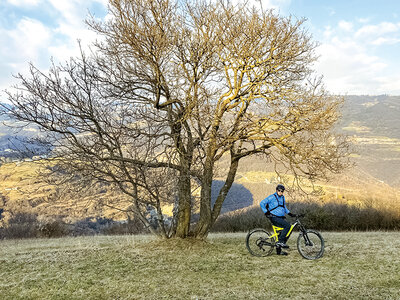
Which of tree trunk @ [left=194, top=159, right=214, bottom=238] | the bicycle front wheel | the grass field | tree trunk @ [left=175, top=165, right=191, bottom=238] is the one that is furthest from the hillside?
tree trunk @ [left=175, top=165, right=191, bottom=238]

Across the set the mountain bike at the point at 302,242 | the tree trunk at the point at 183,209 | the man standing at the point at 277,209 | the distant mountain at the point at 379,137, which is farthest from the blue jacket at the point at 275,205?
the distant mountain at the point at 379,137

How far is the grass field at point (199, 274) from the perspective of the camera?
7.08m

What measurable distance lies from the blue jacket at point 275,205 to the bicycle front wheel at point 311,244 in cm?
83

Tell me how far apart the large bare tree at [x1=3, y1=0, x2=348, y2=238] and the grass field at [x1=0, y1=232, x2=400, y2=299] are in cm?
222

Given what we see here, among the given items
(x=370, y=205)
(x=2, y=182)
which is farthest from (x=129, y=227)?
(x=2, y=182)

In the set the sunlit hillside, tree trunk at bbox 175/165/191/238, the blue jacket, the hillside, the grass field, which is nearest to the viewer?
the grass field

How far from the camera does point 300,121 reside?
11078 millimetres

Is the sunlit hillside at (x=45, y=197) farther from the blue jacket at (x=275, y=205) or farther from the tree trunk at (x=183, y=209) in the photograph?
the blue jacket at (x=275, y=205)

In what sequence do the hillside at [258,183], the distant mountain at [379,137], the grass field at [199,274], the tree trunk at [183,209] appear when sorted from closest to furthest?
the grass field at [199,274] < the tree trunk at [183,209] < the hillside at [258,183] < the distant mountain at [379,137]

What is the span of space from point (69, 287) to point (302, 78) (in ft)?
32.6

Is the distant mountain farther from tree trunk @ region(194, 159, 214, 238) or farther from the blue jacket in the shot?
the blue jacket

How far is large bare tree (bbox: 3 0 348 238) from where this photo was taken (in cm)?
1077

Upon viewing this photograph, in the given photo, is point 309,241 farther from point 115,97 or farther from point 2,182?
point 2,182

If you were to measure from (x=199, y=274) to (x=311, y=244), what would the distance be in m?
3.39
